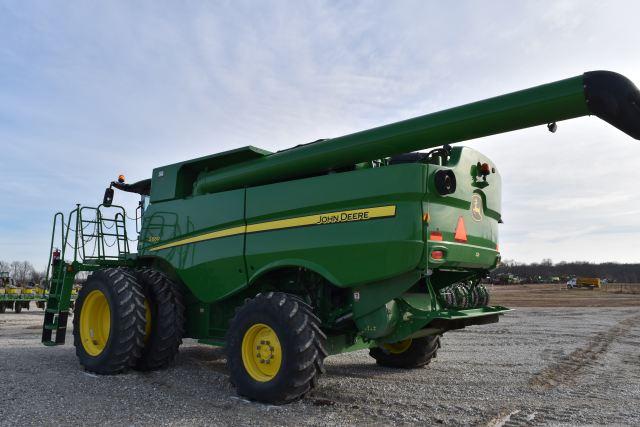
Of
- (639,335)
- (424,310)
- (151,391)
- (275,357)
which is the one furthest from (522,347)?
(151,391)

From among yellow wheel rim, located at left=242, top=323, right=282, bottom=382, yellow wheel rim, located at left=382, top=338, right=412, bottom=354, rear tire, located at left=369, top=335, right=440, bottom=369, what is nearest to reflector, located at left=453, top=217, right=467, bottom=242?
yellow wheel rim, located at left=242, top=323, right=282, bottom=382

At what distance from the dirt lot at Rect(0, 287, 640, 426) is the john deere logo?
2.05m

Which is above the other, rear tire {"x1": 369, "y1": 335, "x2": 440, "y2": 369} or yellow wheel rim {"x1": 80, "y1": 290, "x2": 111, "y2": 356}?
yellow wheel rim {"x1": 80, "y1": 290, "x2": 111, "y2": 356}

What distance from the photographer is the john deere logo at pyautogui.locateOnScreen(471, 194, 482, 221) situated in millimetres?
6023

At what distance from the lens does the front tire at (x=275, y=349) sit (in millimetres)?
5195

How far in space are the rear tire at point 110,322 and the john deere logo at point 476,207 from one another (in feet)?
14.9

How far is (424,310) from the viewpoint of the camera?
18.6 ft

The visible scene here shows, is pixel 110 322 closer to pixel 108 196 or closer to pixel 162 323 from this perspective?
pixel 162 323

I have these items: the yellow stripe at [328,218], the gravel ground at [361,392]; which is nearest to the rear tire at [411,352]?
the gravel ground at [361,392]

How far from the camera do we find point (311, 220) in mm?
5836

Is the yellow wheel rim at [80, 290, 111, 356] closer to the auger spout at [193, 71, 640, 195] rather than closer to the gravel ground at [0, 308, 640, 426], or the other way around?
the gravel ground at [0, 308, 640, 426]

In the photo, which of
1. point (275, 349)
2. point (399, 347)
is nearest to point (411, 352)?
point (399, 347)

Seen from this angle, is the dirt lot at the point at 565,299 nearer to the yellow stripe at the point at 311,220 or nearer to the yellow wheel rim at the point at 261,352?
the yellow stripe at the point at 311,220

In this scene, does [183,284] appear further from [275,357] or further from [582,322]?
[582,322]
